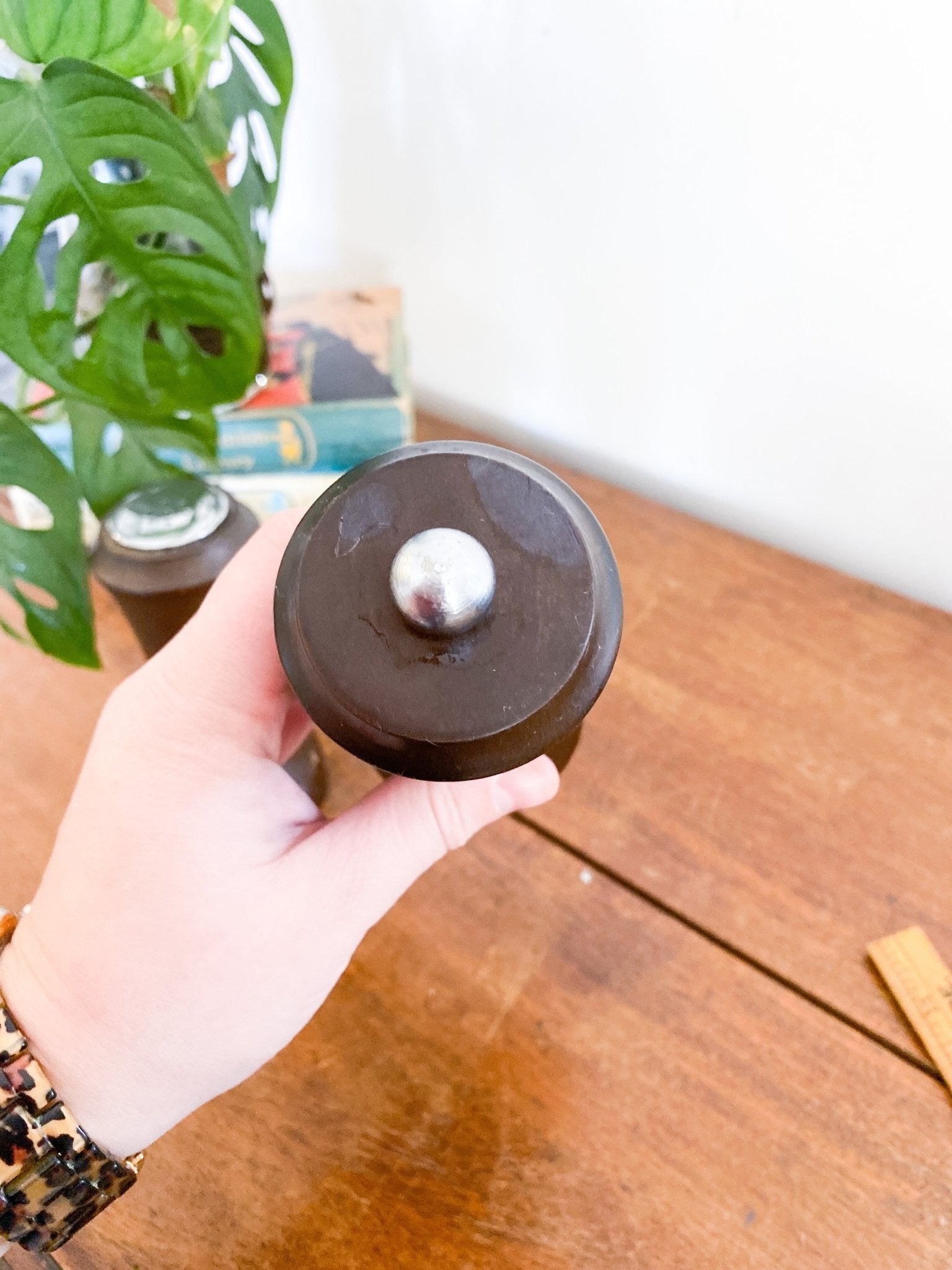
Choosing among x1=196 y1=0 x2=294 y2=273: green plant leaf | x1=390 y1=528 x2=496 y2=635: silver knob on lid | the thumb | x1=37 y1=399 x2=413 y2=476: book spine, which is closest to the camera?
x1=390 y1=528 x2=496 y2=635: silver knob on lid

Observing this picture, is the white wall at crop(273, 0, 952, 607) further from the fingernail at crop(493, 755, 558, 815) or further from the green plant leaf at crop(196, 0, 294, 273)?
the fingernail at crop(493, 755, 558, 815)

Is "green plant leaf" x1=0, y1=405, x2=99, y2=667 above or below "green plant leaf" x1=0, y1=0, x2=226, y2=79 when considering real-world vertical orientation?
below

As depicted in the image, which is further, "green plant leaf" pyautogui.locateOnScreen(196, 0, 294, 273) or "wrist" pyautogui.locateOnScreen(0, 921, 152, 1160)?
"green plant leaf" pyautogui.locateOnScreen(196, 0, 294, 273)

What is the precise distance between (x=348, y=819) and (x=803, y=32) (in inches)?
18.9

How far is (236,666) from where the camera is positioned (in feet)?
1.19

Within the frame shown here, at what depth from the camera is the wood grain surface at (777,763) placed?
47cm

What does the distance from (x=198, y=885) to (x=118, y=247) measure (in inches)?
11.6

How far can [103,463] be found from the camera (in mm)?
489

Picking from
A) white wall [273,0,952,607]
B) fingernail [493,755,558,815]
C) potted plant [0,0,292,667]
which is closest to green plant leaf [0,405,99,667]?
potted plant [0,0,292,667]

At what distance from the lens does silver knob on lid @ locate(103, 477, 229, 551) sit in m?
0.47

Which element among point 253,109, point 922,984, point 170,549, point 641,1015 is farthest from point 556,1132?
point 253,109

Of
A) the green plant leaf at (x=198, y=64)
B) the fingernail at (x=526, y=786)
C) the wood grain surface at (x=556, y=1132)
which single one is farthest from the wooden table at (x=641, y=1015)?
the green plant leaf at (x=198, y=64)

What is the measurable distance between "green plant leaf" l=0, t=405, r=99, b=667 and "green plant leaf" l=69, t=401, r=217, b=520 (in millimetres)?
47

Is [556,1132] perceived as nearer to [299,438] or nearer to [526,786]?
[526,786]
